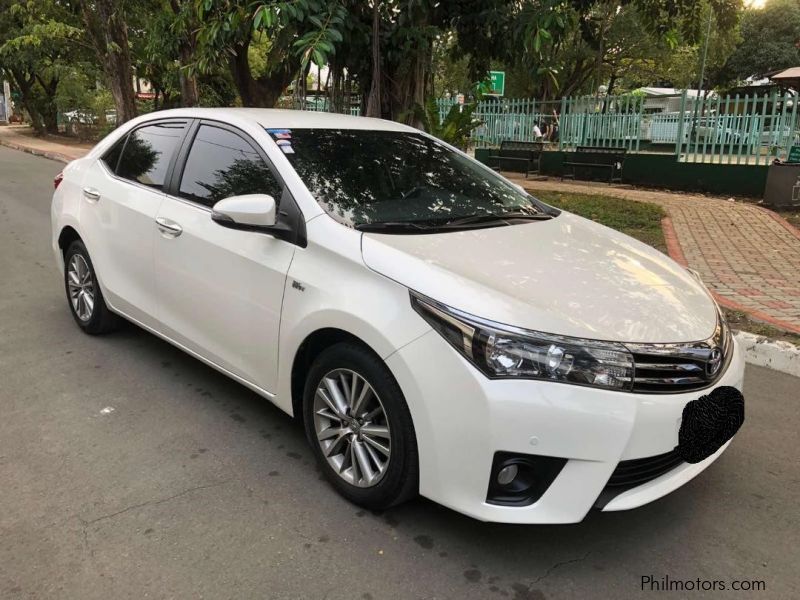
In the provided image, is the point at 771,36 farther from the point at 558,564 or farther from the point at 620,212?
the point at 558,564

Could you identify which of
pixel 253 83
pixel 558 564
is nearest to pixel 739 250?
pixel 558 564

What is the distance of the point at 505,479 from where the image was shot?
2.44 m

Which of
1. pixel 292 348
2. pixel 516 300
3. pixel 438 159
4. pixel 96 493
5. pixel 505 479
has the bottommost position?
pixel 96 493

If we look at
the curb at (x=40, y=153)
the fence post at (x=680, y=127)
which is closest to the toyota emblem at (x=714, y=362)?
the fence post at (x=680, y=127)

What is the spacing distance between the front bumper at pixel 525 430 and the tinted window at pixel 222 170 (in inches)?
54.4

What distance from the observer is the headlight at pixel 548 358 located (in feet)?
7.70

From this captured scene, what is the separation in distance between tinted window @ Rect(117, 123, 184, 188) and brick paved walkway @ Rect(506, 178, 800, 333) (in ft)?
15.0

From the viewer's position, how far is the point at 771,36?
1811 inches

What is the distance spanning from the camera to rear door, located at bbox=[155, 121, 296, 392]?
10.5 ft

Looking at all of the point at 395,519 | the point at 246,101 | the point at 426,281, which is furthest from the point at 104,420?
the point at 246,101

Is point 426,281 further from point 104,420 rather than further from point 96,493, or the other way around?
point 104,420

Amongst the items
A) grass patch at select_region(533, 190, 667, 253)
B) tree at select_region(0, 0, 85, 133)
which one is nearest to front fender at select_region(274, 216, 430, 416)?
grass patch at select_region(533, 190, 667, 253)

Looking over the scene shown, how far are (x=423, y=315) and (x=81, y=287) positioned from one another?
3471 mm

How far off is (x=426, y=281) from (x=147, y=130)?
9.29 feet
